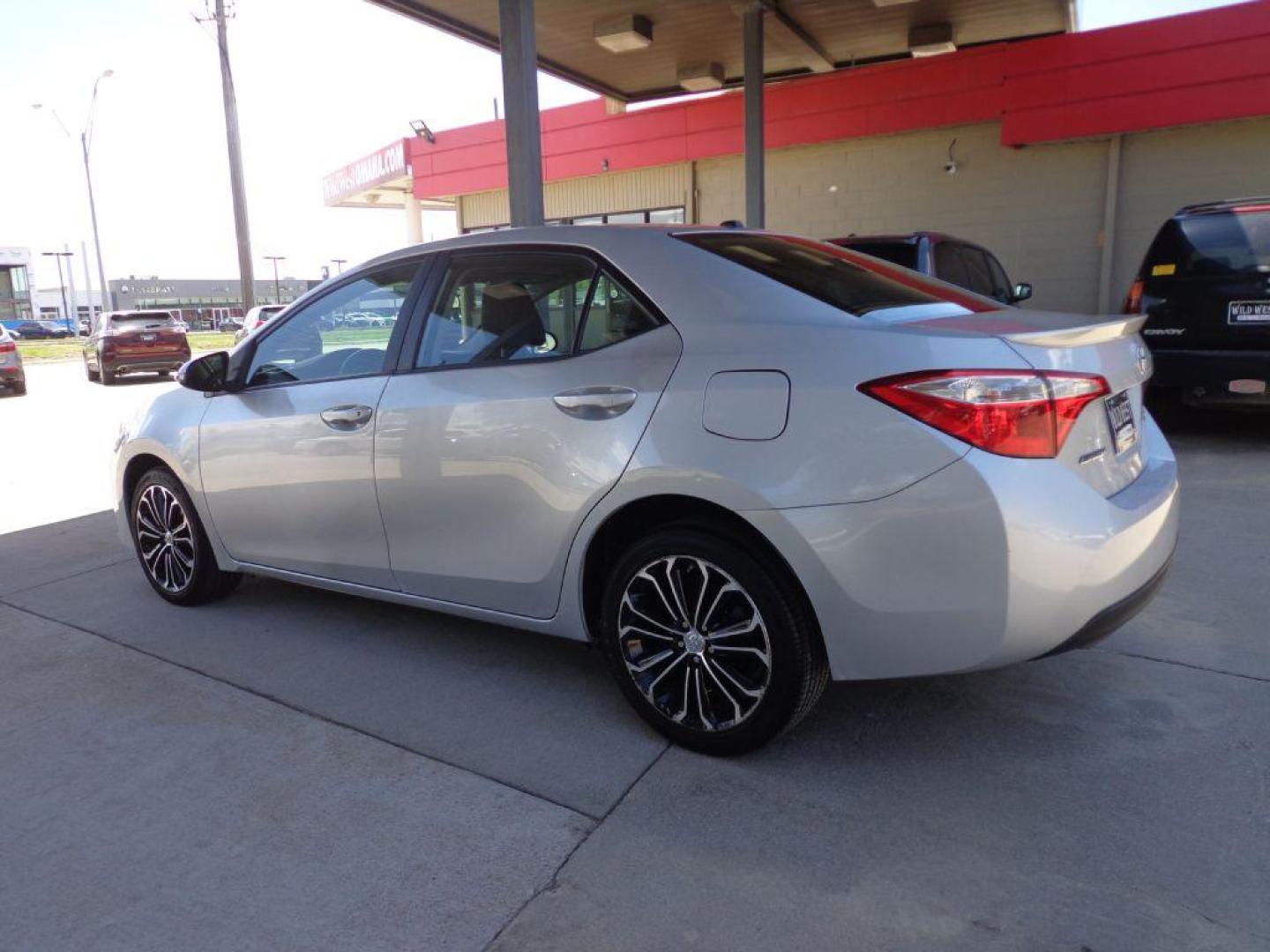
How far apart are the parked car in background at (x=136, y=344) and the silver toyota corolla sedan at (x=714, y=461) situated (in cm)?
1767

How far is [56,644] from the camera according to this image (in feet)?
13.6

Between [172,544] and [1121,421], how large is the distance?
4.13 metres

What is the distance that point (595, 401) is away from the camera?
115 inches

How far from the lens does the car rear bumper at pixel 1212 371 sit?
6.64 metres

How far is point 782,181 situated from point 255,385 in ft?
41.0

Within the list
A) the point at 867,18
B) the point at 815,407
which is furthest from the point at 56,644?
the point at 867,18

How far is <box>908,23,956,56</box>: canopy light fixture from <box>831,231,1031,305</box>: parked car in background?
20.5 ft

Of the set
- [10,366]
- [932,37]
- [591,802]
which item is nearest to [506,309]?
[591,802]

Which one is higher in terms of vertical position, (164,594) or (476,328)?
(476,328)

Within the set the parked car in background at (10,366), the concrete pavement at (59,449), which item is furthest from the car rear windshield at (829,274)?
the parked car in background at (10,366)

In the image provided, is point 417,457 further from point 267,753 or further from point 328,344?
point 267,753

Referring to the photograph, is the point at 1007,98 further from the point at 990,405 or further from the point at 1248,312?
the point at 990,405

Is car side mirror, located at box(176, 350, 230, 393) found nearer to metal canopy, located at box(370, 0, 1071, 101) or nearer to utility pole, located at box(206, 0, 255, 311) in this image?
metal canopy, located at box(370, 0, 1071, 101)

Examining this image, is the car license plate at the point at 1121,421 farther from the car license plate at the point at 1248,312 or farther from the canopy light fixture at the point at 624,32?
the canopy light fixture at the point at 624,32
